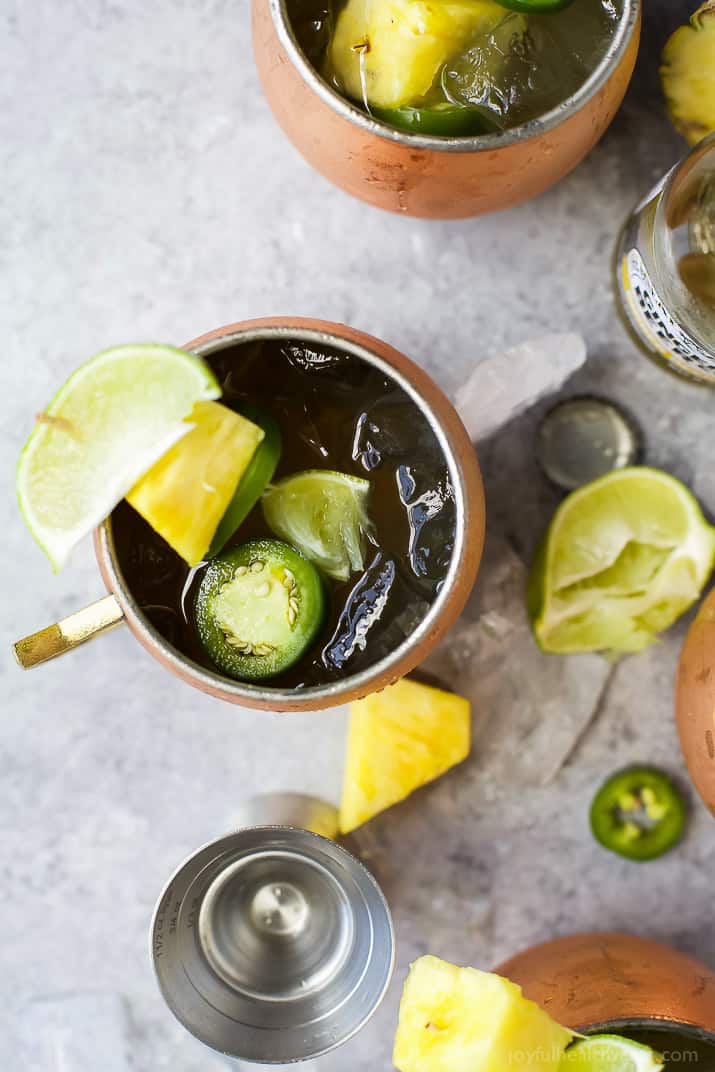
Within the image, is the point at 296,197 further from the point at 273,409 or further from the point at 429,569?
the point at 429,569

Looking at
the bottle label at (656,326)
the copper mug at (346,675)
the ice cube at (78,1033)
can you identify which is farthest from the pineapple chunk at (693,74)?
the ice cube at (78,1033)

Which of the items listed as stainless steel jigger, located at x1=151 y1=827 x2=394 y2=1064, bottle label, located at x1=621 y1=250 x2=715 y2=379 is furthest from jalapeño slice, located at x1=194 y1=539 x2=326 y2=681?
bottle label, located at x1=621 y1=250 x2=715 y2=379

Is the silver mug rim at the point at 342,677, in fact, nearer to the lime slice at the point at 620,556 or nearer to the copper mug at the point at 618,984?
the lime slice at the point at 620,556

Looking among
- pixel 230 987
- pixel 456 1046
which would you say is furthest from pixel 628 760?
pixel 230 987

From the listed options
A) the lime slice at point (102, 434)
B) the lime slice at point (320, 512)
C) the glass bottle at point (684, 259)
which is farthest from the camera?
the glass bottle at point (684, 259)

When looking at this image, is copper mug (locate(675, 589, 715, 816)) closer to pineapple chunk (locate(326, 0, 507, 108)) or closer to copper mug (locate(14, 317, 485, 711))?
copper mug (locate(14, 317, 485, 711))

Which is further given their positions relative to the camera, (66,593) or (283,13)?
(66,593)
